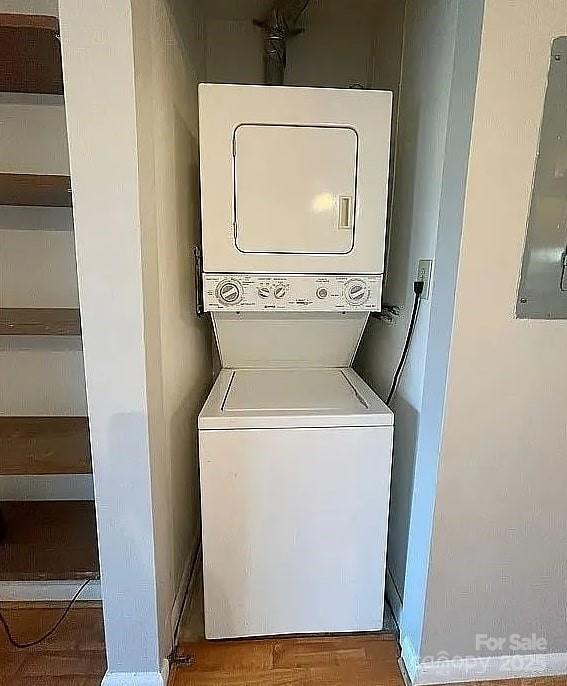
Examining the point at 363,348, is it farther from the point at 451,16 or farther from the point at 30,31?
the point at 30,31

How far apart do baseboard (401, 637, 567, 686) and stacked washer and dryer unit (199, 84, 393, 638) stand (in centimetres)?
20

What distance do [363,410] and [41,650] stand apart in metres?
1.34

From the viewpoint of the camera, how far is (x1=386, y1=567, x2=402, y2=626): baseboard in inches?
67.1

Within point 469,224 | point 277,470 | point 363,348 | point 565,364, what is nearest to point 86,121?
point 469,224

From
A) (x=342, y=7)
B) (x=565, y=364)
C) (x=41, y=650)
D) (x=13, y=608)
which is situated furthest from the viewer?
(x=342, y=7)

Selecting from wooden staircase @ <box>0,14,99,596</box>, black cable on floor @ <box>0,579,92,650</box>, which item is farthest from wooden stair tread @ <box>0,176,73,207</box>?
black cable on floor @ <box>0,579,92,650</box>

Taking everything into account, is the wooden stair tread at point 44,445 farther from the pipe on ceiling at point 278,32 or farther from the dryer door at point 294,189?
the pipe on ceiling at point 278,32

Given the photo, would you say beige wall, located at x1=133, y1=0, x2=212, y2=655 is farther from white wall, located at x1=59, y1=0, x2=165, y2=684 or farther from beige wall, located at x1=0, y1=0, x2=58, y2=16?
beige wall, located at x1=0, y1=0, x2=58, y2=16

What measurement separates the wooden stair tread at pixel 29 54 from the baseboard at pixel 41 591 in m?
1.70

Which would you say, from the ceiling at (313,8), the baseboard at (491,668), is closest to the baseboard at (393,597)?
the baseboard at (491,668)

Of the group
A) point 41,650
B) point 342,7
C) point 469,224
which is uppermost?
point 342,7

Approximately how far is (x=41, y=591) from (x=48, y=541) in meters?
0.22

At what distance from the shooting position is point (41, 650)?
1585 millimetres

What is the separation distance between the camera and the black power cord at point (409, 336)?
1536 mm
